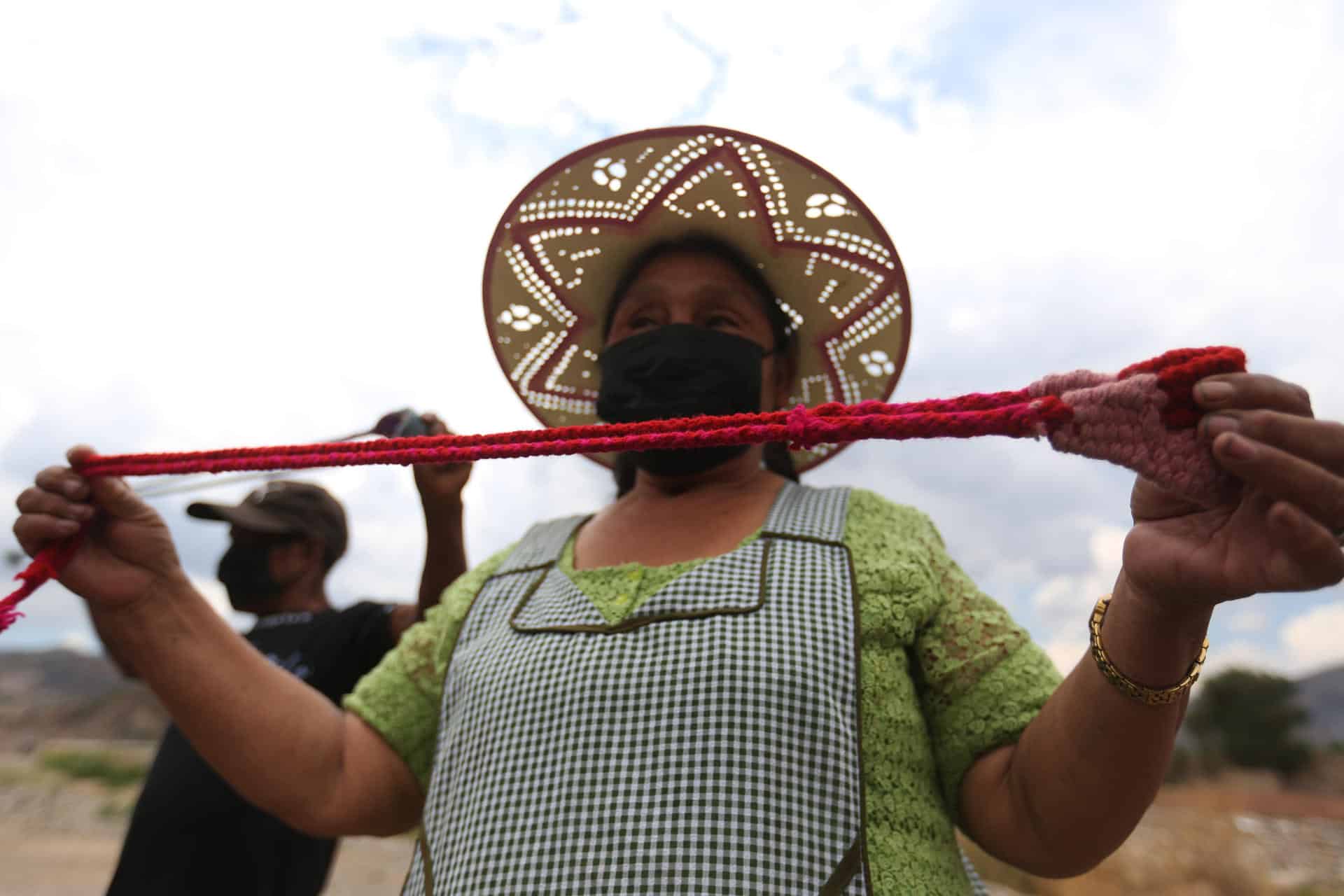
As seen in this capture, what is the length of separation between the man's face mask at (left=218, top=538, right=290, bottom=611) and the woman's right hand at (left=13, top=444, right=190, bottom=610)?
1.31 meters

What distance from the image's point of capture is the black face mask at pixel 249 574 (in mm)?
2908

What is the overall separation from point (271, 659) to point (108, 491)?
1084 mm

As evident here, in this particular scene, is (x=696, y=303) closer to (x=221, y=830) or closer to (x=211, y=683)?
(x=211, y=683)

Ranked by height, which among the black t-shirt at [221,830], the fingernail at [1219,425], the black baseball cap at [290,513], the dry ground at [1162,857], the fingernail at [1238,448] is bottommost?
the dry ground at [1162,857]

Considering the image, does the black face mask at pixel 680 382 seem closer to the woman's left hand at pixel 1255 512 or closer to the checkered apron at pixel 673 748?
the checkered apron at pixel 673 748

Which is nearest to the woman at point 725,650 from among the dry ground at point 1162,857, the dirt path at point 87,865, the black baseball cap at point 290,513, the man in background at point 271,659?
the man in background at point 271,659

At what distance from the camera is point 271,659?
8.41ft

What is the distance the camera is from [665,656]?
1.26 meters

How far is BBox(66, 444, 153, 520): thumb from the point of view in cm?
163

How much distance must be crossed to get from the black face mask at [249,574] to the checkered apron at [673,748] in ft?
5.82

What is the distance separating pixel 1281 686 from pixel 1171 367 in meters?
17.3

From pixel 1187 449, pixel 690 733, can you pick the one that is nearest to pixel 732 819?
pixel 690 733

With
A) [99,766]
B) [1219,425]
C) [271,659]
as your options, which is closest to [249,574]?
[271,659]

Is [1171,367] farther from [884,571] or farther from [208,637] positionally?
[208,637]
